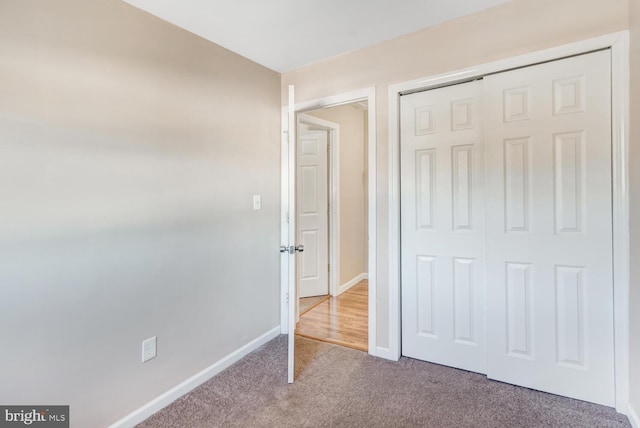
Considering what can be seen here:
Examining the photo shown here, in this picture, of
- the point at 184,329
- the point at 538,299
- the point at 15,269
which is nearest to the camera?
the point at 15,269

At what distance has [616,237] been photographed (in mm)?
1622

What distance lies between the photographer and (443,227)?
7.06 ft

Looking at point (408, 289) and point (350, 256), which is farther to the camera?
point (350, 256)

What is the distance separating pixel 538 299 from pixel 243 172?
2166mm

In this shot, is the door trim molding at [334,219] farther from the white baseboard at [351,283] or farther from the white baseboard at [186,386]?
the white baseboard at [186,386]

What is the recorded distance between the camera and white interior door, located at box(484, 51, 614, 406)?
1675 millimetres

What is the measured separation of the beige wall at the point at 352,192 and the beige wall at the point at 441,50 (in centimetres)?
128

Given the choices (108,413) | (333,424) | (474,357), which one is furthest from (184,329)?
(474,357)

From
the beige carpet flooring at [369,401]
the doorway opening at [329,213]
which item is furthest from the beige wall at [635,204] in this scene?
the doorway opening at [329,213]

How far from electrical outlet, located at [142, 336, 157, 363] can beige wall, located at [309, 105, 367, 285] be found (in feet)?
8.54

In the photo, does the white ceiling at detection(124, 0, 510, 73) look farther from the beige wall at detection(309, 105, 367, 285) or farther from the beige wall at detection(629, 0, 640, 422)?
the beige wall at detection(309, 105, 367, 285)

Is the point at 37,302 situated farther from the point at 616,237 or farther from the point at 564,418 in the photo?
the point at 616,237

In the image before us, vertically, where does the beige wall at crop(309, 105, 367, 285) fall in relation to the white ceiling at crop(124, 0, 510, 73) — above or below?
below

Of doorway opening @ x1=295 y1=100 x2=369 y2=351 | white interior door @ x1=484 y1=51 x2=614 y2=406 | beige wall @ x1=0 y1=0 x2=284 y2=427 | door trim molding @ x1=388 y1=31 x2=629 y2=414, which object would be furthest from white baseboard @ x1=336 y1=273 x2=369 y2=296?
door trim molding @ x1=388 y1=31 x2=629 y2=414
